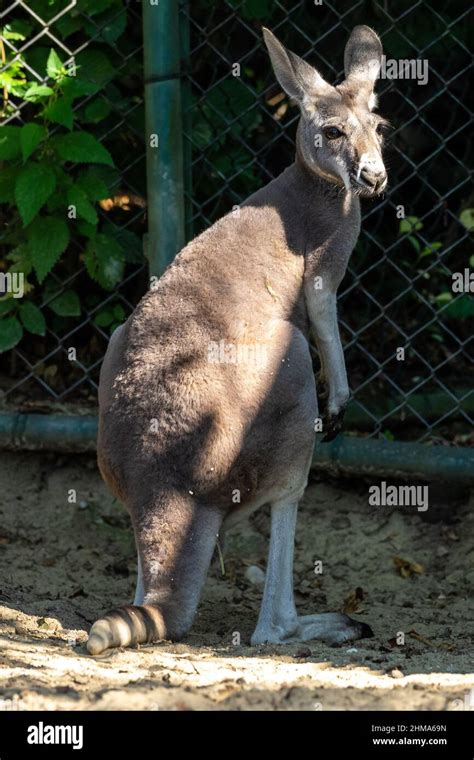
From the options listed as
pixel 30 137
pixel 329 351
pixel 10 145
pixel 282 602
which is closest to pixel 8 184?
pixel 10 145

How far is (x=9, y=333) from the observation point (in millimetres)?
5598

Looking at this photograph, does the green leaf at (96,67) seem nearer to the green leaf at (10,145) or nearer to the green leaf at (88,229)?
the green leaf at (10,145)

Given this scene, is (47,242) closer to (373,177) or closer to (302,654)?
(373,177)

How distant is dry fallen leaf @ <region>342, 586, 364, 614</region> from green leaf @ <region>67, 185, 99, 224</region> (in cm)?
188

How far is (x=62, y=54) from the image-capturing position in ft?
18.1

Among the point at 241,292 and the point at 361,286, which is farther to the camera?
the point at 361,286

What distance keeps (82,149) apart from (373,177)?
57.9 inches

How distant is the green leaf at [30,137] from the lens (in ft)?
16.8

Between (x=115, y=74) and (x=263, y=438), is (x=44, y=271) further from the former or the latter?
(x=263, y=438)

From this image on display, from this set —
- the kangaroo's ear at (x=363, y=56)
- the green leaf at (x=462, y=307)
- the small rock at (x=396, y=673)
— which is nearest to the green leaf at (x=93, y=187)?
the kangaroo's ear at (x=363, y=56)

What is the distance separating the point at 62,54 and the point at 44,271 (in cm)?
99

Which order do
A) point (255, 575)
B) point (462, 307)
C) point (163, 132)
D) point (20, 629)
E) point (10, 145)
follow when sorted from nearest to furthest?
point (20, 629)
point (163, 132)
point (255, 575)
point (10, 145)
point (462, 307)

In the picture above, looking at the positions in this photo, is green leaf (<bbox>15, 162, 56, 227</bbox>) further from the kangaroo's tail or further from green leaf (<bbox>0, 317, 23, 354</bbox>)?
the kangaroo's tail
